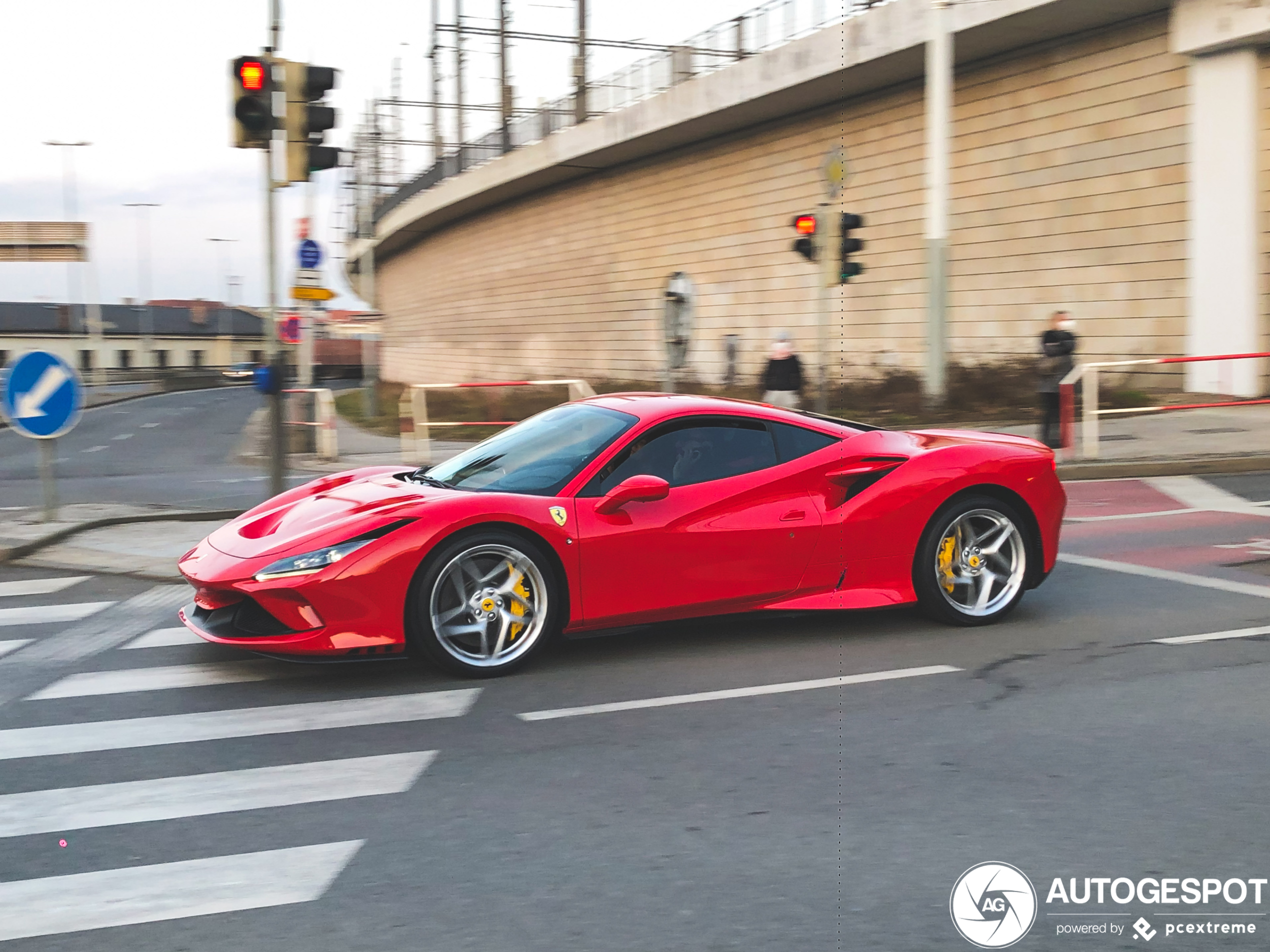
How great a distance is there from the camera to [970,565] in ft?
21.7

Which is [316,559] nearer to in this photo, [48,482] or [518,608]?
[518,608]

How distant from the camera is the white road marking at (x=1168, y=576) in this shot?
7332mm

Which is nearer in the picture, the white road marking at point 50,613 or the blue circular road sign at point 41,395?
the white road marking at point 50,613

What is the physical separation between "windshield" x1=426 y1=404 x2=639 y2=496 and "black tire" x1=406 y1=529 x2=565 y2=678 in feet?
1.14

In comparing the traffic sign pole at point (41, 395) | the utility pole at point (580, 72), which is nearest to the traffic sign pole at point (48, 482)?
the traffic sign pole at point (41, 395)

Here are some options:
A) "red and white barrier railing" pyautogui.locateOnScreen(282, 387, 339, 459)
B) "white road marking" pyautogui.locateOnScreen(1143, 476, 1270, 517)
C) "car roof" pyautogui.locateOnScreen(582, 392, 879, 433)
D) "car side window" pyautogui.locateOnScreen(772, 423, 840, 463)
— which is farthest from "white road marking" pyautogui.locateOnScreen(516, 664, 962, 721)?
"red and white barrier railing" pyautogui.locateOnScreen(282, 387, 339, 459)

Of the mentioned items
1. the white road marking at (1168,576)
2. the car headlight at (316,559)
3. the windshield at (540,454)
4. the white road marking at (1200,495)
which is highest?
the windshield at (540,454)

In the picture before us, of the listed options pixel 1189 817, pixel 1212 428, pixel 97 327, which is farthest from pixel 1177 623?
pixel 97 327

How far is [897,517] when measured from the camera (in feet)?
20.7

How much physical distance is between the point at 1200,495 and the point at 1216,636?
20.0 feet

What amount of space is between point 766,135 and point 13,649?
23936 mm

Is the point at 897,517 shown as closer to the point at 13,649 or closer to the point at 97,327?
the point at 13,649

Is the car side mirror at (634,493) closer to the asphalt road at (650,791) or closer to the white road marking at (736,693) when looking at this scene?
the asphalt road at (650,791)

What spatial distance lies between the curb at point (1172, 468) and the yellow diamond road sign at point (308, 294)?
9.83 m
